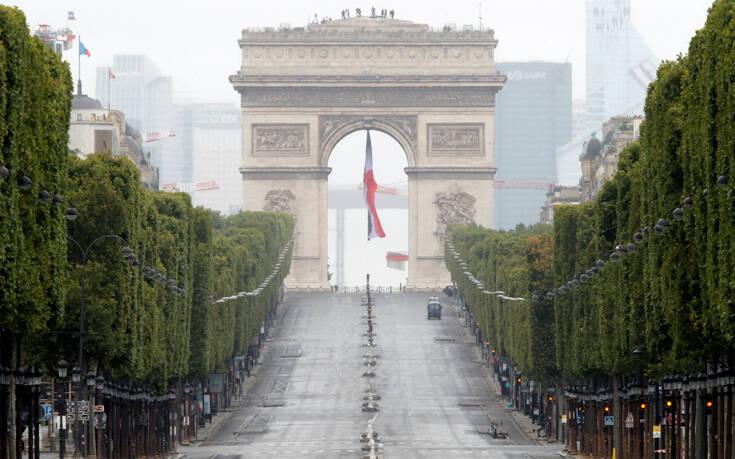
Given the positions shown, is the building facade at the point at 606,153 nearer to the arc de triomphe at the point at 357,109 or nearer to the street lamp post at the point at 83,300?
the arc de triomphe at the point at 357,109

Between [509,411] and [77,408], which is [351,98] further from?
[77,408]

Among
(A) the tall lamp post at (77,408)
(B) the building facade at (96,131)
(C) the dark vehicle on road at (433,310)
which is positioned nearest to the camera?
(A) the tall lamp post at (77,408)

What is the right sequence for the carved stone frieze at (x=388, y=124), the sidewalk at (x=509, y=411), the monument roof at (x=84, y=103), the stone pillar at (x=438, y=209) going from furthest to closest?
the stone pillar at (x=438, y=209) < the carved stone frieze at (x=388, y=124) < the monument roof at (x=84, y=103) < the sidewalk at (x=509, y=411)

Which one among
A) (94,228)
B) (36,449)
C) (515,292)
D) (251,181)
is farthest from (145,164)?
(36,449)

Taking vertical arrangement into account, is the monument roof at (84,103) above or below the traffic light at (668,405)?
above

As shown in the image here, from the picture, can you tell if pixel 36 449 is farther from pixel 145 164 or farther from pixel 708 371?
pixel 145 164

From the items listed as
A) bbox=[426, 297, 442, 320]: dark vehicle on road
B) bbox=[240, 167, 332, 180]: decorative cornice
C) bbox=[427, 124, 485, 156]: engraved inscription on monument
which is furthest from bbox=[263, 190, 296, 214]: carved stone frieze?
bbox=[426, 297, 442, 320]: dark vehicle on road

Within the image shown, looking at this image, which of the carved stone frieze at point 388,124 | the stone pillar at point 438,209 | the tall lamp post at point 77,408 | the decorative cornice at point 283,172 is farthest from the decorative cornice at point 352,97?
the tall lamp post at point 77,408

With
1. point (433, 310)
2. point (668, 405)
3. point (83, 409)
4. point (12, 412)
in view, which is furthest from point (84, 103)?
point (12, 412)
